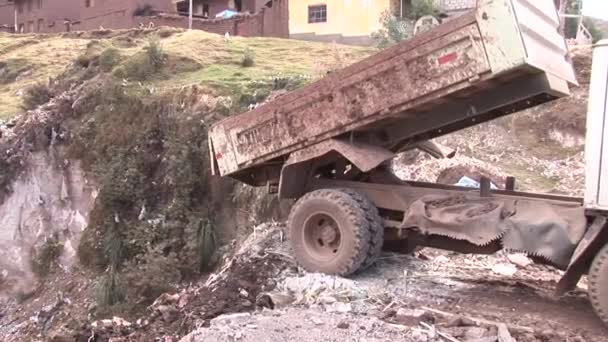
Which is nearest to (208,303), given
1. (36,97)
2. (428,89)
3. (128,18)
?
(428,89)

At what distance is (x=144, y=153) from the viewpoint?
1520 centimetres

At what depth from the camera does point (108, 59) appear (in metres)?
22.6

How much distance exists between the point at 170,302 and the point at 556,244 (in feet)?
14.1

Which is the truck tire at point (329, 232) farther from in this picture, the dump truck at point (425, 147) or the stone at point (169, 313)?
the stone at point (169, 313)

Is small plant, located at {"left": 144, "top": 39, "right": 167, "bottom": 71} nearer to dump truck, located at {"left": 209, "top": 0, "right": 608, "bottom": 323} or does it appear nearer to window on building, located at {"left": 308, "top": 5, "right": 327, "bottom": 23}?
window on building, located at {"left": 308, "top": 5, "right": 327, "bottom": 23}

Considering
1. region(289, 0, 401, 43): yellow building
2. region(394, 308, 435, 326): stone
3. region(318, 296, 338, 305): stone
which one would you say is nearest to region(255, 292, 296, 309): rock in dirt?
region(318, 296, 338, 305): stone

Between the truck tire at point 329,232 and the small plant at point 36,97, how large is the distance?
14.3m

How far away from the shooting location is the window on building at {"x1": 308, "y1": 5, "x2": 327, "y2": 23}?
3388 cm

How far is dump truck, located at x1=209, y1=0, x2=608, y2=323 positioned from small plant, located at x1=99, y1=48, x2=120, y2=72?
1446cm

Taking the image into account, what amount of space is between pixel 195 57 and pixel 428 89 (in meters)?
17.3

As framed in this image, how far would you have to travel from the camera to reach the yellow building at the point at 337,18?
32.6 metres

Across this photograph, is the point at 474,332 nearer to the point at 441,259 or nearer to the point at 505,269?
the point at 505,269

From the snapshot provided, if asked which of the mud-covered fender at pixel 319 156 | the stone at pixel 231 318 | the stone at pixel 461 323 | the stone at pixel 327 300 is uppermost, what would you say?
the mud-covered fender at pixel 319 156

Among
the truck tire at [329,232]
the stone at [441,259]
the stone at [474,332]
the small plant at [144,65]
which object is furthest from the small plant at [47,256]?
the stone at [474,332]
